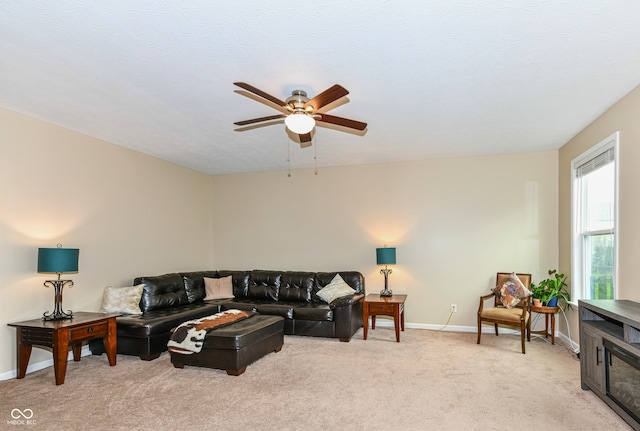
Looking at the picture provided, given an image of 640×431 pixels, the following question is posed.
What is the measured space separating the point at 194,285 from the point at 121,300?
1.36 meters

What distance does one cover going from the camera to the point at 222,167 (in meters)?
6.70

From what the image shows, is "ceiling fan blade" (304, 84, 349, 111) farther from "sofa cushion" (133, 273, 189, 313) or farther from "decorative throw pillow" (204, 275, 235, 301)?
"decorative throw pillow" (204, 275, 235, 301)

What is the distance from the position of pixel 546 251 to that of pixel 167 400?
203 inches

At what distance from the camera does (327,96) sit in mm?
2986

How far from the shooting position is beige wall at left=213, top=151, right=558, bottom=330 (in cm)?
571

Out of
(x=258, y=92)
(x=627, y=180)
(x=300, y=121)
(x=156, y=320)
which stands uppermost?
(x=258, y=92)

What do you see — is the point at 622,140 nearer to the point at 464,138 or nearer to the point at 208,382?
the point at 464,138

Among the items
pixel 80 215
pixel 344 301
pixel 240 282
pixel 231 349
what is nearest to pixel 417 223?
pixel 344 301

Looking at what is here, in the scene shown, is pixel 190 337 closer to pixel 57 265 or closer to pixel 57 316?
pixel 57 316

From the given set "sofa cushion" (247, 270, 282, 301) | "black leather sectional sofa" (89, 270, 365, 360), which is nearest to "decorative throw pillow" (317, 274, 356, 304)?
"black leather sectional sofa" (89, 270, 365, 360)

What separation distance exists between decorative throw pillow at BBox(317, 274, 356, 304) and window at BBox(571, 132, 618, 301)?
292 centimetres

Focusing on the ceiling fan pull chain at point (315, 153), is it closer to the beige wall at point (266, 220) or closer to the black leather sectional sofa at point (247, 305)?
the beige wall at point (266, 220)

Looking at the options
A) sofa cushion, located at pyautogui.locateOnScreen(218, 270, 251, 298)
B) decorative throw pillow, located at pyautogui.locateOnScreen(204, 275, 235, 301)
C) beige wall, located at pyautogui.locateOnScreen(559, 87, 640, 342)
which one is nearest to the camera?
beige wall, located at pyautogui.locateOnScreen(559, 87, 640, 342)

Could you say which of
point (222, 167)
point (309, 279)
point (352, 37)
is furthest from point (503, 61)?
point (222, 167)
